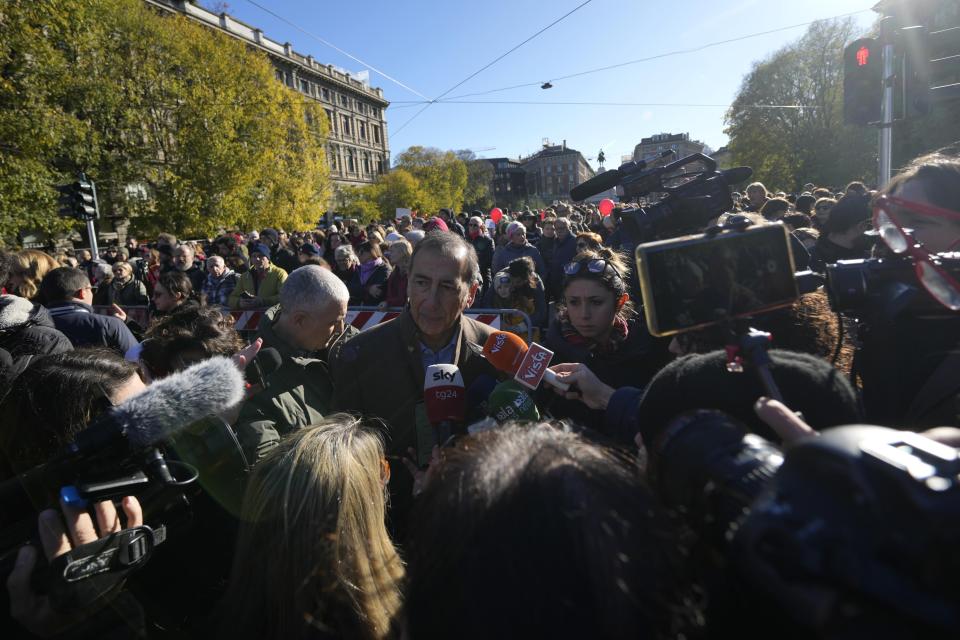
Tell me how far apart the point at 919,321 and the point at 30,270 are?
637 cm

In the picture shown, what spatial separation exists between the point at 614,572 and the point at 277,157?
30496 millimetres

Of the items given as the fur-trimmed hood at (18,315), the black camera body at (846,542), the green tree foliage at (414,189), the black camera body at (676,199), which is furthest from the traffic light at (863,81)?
A: the green tree foliage at (414,189)

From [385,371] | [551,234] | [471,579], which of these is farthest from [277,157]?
[471,579]

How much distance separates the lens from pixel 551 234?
8.12m

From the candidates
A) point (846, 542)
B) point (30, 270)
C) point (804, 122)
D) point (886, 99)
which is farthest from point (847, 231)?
point (804, 122)

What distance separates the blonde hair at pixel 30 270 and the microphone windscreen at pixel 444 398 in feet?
15.7

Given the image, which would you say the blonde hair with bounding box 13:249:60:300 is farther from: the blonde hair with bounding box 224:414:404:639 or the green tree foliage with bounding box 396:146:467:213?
the green tree foliage with bounding box 396:146:467:213

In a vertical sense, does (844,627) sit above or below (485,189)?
below

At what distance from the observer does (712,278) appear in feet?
3.49

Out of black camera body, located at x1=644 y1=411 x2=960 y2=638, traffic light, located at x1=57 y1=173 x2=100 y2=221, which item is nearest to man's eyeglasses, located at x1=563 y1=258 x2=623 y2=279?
black camera body, located at x1=644 y1=411 x2=960 y2=638

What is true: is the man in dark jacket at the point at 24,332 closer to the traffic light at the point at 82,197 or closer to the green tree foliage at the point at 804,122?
the traffic light at the point at 82,197

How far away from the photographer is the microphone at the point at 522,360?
169 centimetres

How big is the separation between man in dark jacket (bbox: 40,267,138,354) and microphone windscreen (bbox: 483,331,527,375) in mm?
3288

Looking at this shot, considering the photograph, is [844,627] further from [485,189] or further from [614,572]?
[485,189]
